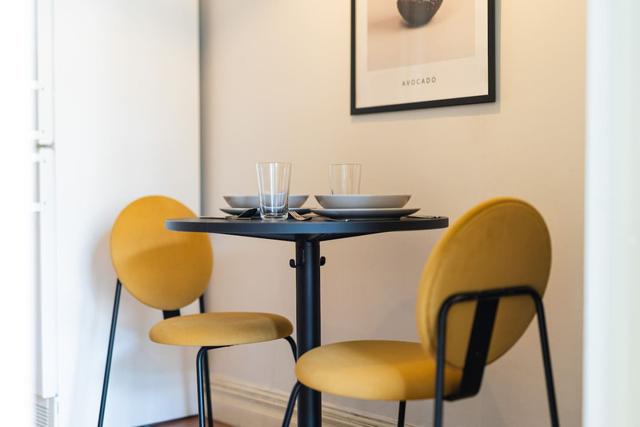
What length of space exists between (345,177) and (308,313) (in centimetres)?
42

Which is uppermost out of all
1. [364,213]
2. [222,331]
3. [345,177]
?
[345,177]

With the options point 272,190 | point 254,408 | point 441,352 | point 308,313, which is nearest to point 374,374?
point 441,352

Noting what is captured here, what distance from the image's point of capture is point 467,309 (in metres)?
1.33

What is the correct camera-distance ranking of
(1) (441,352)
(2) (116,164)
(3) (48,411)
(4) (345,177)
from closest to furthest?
(1) (441,352) < (4) (345,177) < (3) (48,411) < (2) (116,164)

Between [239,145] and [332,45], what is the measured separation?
2.16ft

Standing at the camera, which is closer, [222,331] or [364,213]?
[364,213]

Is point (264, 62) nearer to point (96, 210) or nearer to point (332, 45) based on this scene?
point (332, 45)

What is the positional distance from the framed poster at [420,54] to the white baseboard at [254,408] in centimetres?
116

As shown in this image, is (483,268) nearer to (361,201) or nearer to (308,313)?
(361,201)

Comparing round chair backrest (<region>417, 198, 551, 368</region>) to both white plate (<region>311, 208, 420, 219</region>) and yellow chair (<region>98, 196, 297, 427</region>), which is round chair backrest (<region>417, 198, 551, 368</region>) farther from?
yellow chair (<region>98, 196, 297, 427</region>)

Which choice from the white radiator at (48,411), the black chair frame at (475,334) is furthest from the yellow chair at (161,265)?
the black chair frame at (475,334)

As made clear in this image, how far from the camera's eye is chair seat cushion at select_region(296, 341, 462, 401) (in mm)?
1422

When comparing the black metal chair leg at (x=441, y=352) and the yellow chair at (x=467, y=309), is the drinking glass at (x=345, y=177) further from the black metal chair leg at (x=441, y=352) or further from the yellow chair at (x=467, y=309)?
the black metal chair leg at (x=441, y=352)
